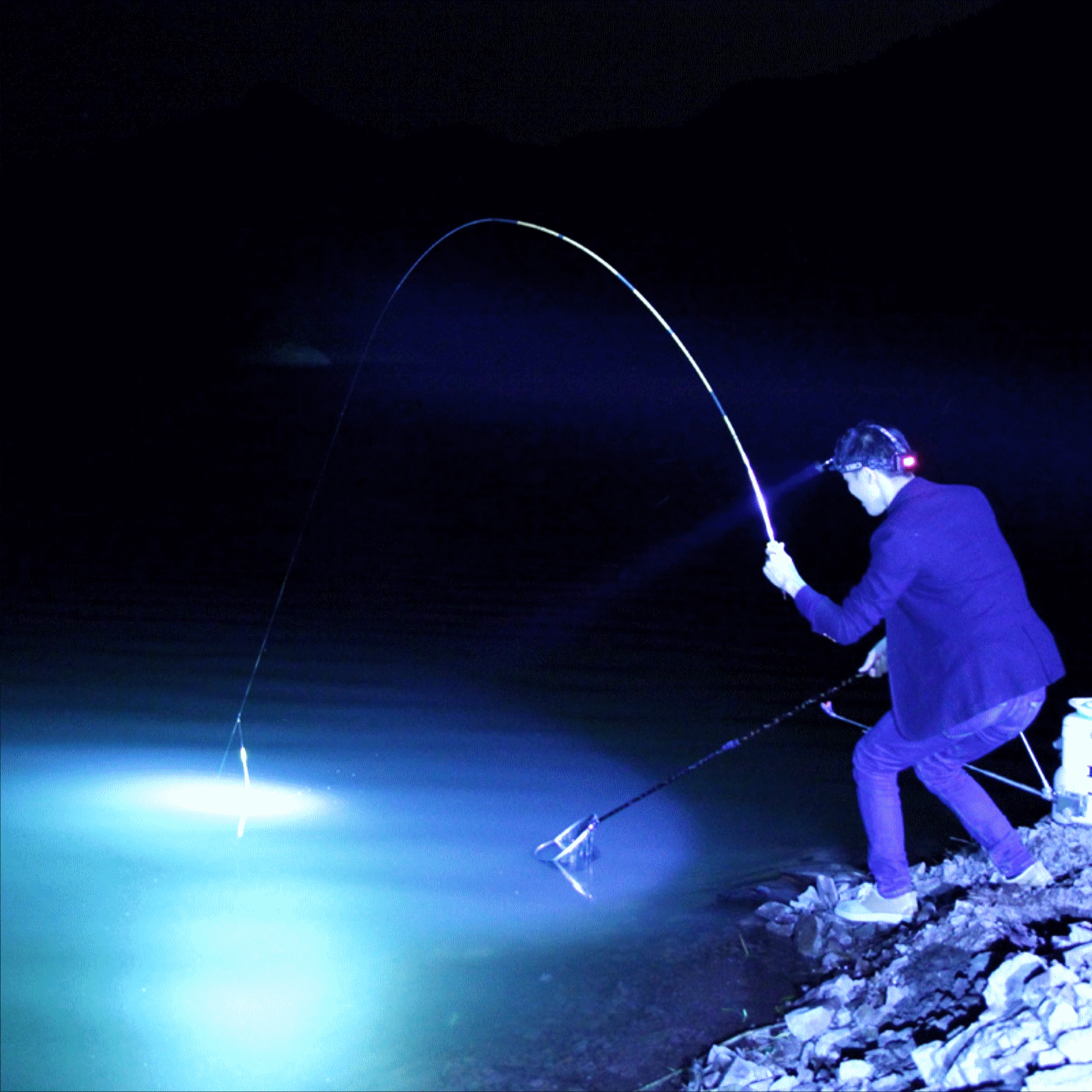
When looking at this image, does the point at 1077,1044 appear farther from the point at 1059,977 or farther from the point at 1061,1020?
the point at 1059,977

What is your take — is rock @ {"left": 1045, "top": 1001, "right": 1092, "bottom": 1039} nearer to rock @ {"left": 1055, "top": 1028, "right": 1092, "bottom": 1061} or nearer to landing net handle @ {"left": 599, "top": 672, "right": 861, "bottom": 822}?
rock @ {"left": 1055, "top": 1028, "right": 1092, "bottom": 1061}

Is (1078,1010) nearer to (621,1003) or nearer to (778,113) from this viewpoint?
(621,1003)

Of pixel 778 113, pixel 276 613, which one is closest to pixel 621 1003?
pixel 276 613

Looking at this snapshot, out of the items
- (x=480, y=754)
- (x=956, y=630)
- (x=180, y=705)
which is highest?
(x=180, y=705)

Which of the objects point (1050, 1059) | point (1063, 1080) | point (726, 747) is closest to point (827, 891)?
point (726, 747)

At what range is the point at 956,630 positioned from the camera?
426cm

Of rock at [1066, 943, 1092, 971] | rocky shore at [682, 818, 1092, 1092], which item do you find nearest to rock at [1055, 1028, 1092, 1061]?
rocky shore at [682, 818, 1092, 1092]

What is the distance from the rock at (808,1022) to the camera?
13.1 feet

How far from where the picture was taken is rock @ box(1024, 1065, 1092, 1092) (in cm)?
304

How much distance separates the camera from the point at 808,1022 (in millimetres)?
4000

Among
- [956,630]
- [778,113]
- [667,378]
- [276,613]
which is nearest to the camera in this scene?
[956,630]

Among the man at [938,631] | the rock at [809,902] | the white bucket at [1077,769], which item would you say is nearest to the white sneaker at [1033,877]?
the man at [938,631]

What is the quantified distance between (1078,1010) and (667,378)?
4660 centimetres

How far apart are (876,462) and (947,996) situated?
6.00 ft
